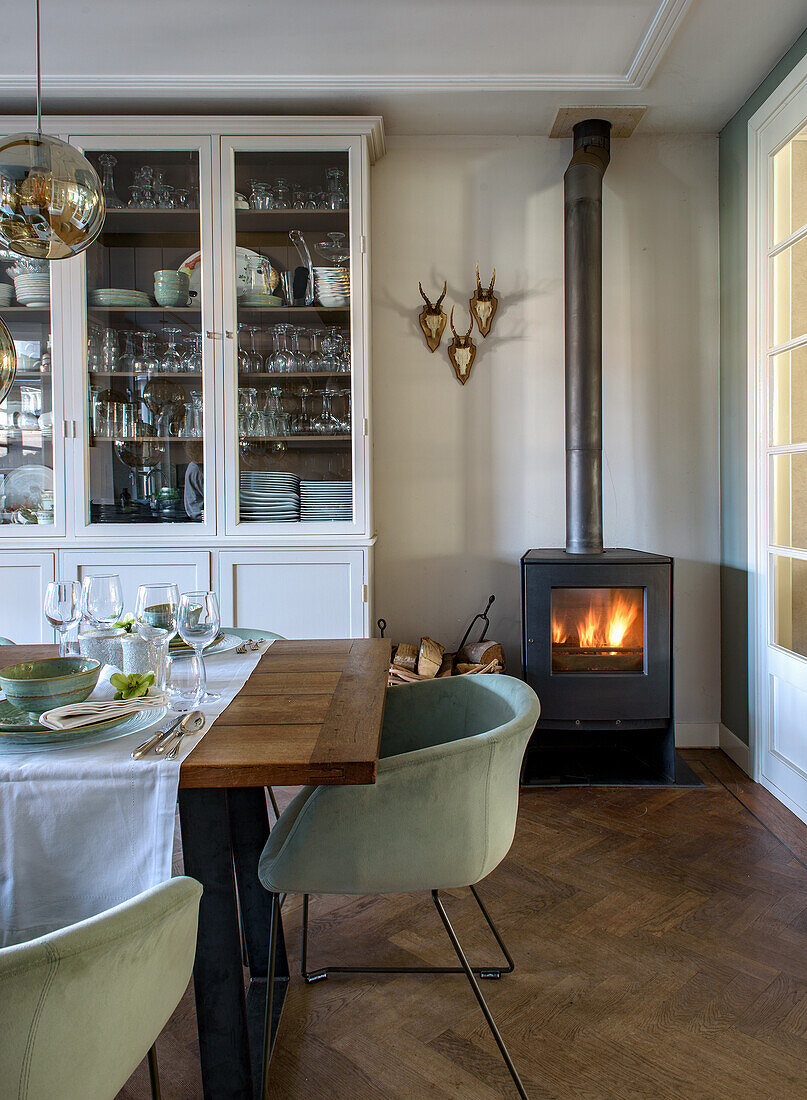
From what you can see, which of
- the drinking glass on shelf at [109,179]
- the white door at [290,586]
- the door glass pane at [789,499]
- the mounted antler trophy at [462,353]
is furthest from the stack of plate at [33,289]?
the door glass pane at [789,499]

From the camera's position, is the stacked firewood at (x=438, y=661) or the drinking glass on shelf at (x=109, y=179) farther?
the stacked firewood at (x=438, y=661)

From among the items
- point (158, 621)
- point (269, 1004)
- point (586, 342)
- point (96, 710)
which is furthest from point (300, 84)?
point (269, 1004)

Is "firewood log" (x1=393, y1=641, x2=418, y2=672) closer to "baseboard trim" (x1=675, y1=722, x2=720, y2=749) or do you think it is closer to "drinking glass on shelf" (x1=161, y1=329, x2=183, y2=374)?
"baseboard trim" (x1=675, y1=722, x2=720, y2=749)

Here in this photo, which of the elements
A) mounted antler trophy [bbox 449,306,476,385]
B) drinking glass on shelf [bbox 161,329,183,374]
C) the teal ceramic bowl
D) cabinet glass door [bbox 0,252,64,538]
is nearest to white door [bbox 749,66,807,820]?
mounted antler trophy [bbox 449,306,476,385]

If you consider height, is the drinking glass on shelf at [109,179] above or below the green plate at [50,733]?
above

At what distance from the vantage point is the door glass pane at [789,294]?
9.42 ft

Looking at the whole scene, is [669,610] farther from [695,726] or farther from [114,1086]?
[114,1086]

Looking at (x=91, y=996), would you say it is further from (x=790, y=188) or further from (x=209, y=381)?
(x=790, y=188)

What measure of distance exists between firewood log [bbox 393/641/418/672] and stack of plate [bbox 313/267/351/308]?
147 cm

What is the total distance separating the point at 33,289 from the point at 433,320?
166 cm

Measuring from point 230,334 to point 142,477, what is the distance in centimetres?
68

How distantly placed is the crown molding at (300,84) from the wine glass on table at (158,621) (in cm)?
236

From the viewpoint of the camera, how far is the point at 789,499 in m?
3.00

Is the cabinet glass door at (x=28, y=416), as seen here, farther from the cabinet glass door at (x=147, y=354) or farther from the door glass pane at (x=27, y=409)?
the cabinet glass door at (x=147, y=354)
